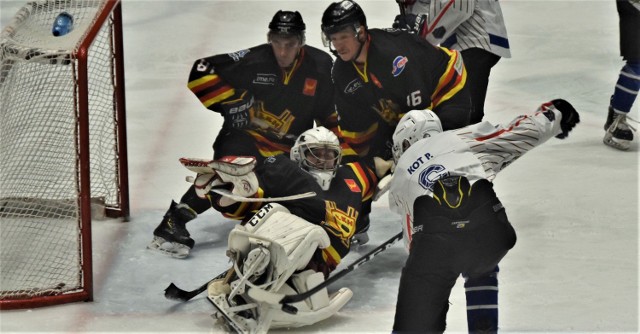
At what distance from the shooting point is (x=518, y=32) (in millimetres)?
8984

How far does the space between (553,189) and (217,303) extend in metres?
2.12

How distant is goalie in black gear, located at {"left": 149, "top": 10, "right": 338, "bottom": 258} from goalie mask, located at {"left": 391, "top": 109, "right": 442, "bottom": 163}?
117cm

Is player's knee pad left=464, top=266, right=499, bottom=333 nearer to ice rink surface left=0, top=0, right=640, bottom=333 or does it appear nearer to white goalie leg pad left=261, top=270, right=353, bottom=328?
ice rink surface left=0, top=0, right=640, bottom=333

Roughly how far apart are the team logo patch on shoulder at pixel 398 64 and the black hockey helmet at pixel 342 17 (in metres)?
0.19

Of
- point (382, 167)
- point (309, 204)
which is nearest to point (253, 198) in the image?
point (309, 204)

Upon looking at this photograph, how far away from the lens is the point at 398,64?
5.74 metres

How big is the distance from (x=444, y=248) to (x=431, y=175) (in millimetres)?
229

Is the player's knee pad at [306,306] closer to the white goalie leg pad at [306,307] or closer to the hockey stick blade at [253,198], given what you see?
the white goalie leg pad at [306,307]

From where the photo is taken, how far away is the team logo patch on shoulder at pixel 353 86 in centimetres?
586

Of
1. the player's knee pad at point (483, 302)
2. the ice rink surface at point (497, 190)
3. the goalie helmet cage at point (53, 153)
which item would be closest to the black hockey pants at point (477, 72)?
the ice rink surface at point (497, 190)

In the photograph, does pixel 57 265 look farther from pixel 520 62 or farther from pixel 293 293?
pixel 520 62

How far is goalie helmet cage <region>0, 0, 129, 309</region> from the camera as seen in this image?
5.20m

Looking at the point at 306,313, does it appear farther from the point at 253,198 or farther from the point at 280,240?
the point at 253,198

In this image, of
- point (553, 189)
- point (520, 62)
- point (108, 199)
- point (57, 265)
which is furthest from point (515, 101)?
point (57, 265)
